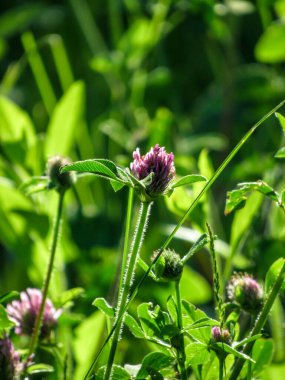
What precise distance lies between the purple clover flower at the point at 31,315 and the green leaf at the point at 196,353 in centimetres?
15

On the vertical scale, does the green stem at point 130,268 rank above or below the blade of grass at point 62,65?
below

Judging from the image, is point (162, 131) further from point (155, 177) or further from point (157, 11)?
point (155, 177)

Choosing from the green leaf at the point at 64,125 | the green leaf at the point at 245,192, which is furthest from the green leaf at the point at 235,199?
the green leaf at the point at 64,125

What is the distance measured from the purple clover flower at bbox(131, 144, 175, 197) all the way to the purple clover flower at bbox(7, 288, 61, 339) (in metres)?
0.18

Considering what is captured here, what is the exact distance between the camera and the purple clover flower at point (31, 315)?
59 cm

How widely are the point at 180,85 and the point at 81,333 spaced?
1094 millimetres

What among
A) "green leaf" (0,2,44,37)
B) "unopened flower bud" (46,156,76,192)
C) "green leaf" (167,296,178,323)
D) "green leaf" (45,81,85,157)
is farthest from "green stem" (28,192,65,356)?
"green leaf" (0,2,44,37)

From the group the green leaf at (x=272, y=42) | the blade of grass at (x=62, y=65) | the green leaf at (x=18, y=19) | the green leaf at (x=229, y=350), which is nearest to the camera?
the green leaf at (x=229, y=350)

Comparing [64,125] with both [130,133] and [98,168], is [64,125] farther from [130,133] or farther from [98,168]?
[98,168]

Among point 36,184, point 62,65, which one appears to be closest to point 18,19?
point 62,65

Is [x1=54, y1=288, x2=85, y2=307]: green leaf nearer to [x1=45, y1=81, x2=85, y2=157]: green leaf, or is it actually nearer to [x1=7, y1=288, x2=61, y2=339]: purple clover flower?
[x1=7, y1=288, x2=61, y2=339]: purple clover flower

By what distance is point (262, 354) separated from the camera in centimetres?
54

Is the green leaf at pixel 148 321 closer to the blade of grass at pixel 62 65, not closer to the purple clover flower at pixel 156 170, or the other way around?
the purple clover flower at pixel 156 170

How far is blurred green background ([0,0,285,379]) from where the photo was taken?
2.71ft
